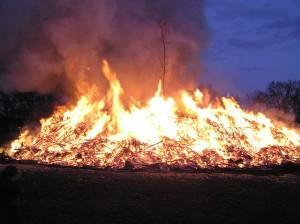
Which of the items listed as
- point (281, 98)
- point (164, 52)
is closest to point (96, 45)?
point (164, 52)

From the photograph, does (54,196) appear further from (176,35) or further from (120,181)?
(176,35)

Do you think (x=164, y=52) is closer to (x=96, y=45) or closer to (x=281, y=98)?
(x=96, y=45)

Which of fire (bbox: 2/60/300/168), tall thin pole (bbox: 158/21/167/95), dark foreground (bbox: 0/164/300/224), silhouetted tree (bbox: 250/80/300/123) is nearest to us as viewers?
dark foreground (bbox: 0/164/300/224)

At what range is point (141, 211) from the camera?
29.2 feet

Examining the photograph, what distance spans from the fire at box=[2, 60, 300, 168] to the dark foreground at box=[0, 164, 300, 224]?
6.88 feet

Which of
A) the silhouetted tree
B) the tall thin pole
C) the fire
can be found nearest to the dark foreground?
the fire

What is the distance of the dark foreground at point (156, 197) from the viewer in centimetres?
855

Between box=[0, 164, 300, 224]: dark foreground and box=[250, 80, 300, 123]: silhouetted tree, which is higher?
box=[250, 80, 300, 123]: silhouetted tree

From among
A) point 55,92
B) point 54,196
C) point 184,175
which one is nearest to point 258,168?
point 184,175

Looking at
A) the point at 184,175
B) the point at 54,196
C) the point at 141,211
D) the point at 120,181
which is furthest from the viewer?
the point at 184,175

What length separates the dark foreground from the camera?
28.1 feet

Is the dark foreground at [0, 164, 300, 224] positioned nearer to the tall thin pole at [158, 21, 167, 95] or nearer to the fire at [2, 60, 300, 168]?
the fire at [2, 60, 300, 168]

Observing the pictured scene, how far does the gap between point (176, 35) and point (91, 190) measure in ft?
37.6

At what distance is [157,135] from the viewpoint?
54.3 feet
